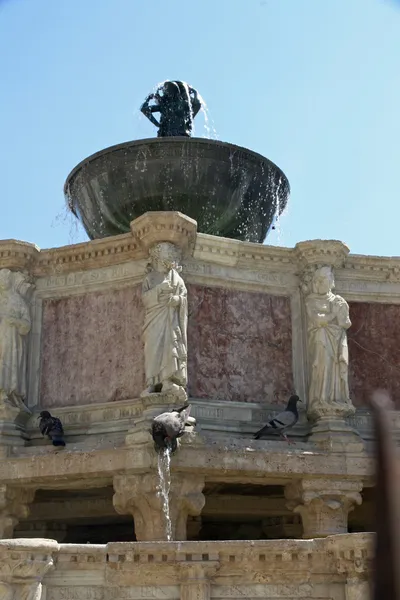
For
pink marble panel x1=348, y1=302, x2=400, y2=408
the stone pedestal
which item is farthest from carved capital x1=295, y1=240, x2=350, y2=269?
the stone pedestal

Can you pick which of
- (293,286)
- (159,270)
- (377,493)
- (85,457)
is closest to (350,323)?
(293,286)

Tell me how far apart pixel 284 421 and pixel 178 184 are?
543 centimetres

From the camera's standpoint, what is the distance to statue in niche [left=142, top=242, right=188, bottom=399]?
38.2ft

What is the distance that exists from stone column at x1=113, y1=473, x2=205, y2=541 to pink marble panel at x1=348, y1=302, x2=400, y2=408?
131 inches

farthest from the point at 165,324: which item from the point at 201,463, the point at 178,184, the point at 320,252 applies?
the point at 178,184

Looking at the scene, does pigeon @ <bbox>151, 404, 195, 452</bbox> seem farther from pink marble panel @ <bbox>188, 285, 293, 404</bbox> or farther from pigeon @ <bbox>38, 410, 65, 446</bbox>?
pigeon @ <bbox>38, 410, 65, 446</bbox>

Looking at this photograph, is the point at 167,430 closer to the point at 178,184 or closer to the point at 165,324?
the point at 165,324

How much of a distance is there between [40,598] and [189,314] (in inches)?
237

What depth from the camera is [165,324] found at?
39.1 ft

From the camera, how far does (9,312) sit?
12773mm

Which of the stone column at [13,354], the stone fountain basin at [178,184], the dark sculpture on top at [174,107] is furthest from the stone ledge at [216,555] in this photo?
the dark sculpture on top at [174,107]

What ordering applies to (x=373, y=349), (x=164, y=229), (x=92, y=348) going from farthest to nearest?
(x=373, y=349) → (x=92, y=348) → (x=164, y=229)

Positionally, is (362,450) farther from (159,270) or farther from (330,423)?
(159,270)

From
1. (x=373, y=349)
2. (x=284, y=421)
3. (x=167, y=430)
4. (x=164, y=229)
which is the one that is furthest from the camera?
(x=373, y=349)
